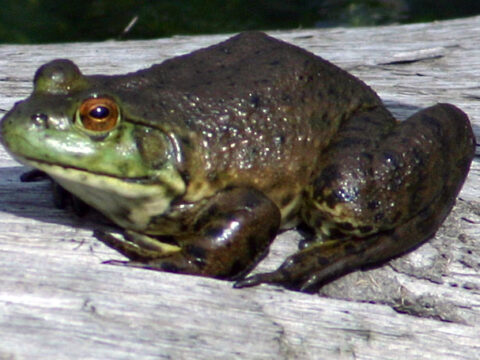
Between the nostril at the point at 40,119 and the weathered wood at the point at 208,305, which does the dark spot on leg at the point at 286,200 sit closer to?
the weathered wood at the point at 208,305

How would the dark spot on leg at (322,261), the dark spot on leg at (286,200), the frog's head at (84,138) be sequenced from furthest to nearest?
the dark spot on leg at (286,200)
the dark spot on leg at (322,261)
the frog's head at (84,138)

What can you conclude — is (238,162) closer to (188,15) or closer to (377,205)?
(377,205)

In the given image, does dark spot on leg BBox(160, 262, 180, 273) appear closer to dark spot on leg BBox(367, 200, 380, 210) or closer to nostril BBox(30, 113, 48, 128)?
nostril BBox(30, 113, 48, 128)

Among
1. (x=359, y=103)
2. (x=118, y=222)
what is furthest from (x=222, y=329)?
(x=359, y=103)

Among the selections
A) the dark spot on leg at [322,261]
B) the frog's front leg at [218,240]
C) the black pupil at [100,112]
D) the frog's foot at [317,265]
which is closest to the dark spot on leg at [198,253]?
the frog's front leg at [218,240]

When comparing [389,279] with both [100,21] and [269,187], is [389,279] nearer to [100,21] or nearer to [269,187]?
[269,187]

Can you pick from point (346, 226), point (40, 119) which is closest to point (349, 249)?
point (346, 226)
